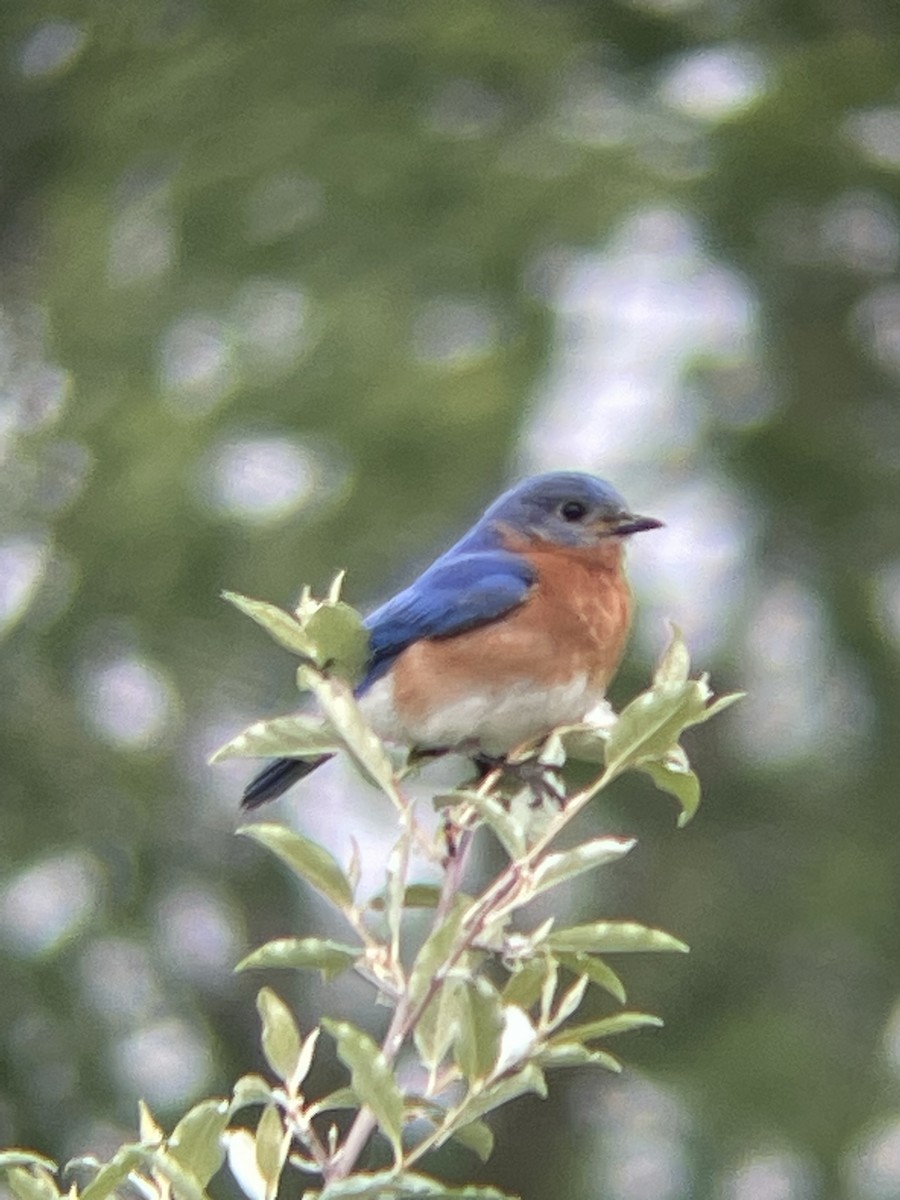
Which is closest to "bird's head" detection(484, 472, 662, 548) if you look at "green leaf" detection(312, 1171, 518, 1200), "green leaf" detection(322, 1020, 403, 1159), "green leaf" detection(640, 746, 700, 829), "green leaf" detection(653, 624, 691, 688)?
"green leaf" detection(653, 624, 691, 688)

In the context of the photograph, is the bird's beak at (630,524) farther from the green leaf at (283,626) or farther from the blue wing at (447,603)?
the green leaf at (283,626)

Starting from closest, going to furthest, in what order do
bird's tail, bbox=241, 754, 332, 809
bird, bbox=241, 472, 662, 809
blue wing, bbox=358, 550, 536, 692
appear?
bird's tail, bbox=241, 754, 332, 809, bird, bbox=241, 472, 662, 809, blue wing, bbox=358, 550, 536, 692

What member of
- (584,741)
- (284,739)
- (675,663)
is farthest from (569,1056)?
(584,741)

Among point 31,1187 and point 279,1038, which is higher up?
point 31,1187

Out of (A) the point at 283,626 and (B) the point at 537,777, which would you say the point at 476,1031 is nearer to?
(A) the point at 283,626

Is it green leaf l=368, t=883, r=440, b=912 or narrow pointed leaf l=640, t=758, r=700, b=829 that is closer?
narrow pointed leaf l=640, t=758, r=700, b=829

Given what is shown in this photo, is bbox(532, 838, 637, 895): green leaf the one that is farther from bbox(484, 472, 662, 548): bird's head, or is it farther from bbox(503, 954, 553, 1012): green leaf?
bbox(484, 472, 662, 548): bird's head

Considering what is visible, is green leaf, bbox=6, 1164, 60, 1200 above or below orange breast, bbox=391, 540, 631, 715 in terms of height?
above
